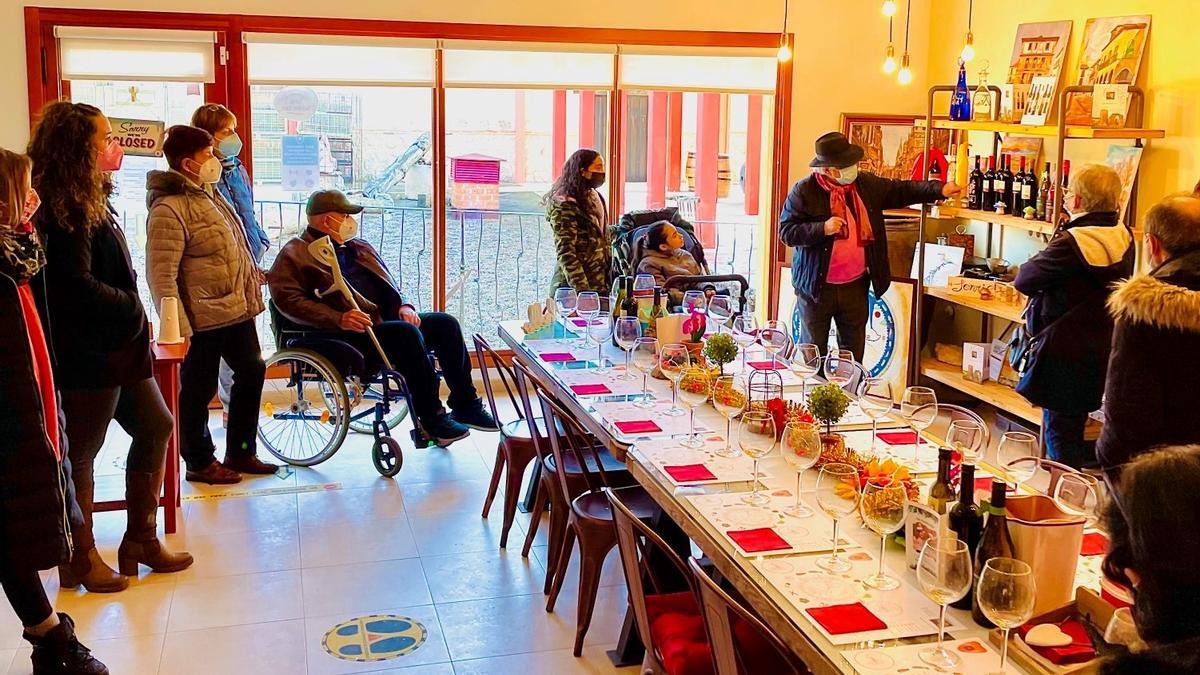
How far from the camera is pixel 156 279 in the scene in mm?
4961

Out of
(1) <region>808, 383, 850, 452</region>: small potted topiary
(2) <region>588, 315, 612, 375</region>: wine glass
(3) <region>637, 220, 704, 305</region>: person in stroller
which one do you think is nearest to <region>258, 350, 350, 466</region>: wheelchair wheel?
(2) <region>588, 315, 612, 375</region>: wine glass

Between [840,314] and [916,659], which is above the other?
[840,314]

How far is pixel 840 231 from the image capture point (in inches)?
231

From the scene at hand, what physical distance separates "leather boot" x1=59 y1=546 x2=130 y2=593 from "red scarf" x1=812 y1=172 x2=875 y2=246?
12.0 feet

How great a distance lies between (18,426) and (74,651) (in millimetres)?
751

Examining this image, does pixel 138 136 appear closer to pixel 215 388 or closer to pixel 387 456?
pixel 215 388

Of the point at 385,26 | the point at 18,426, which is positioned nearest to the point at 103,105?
the point at 385,26

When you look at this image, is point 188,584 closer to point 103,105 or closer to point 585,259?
point 585,259

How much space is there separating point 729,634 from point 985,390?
14.2ft

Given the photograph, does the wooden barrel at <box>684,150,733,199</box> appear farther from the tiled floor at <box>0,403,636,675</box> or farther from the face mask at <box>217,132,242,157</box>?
the face mask at <box>217,132,242,157</box>

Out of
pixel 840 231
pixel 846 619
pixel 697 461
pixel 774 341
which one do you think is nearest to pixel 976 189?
pixel 840 231

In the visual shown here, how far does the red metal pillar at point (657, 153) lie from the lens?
7.43 m

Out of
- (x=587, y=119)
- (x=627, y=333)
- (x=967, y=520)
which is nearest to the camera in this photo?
(x=967, y=520)

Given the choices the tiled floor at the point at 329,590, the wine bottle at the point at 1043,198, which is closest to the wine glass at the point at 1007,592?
the tiled floor at the point at 329,590
